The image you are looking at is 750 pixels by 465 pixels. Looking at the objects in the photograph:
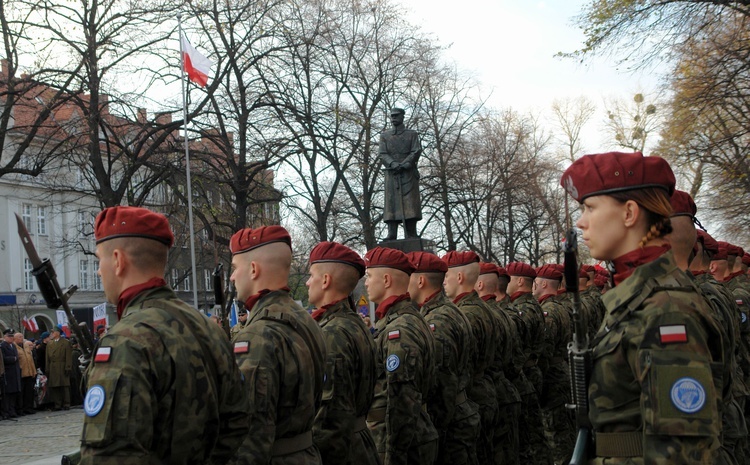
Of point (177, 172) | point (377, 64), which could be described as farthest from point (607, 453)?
point (377, 64)

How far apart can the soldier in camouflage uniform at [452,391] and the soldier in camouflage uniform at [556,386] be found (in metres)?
3.84

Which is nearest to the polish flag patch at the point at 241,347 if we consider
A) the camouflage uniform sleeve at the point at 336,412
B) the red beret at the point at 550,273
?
the camouflage uniform sleeve at the point at 336,412

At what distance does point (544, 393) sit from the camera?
11219 millimetres

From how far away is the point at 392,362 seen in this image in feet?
19.4

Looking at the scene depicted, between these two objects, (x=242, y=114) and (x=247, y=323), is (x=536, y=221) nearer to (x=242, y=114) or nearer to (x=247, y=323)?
(x=242, y=114)

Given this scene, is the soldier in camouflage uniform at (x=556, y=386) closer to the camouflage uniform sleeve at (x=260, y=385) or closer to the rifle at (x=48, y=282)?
the camouflage uniform sleeve at (x=260, y=385)

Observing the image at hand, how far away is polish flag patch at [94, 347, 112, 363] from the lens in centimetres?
288

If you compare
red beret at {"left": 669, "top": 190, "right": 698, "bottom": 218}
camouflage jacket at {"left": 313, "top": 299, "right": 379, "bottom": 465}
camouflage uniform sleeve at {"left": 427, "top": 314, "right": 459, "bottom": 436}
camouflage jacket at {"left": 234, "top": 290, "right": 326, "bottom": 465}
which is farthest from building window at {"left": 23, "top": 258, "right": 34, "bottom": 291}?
red beret at {"left": 669, "top": 190, "right": 698, "bottom": 218}

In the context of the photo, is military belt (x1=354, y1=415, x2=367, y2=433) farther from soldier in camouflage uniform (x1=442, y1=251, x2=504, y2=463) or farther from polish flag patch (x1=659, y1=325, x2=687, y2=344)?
soldier in camouflage uniform (x1=442, y1=251, x2=504, y2=463)

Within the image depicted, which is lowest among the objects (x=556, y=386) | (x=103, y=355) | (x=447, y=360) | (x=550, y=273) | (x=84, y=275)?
(x=556, y=386)

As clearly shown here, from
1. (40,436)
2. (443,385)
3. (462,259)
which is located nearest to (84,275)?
(40,436)

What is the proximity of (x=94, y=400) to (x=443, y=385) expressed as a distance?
4.40m

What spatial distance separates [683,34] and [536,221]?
26401mm

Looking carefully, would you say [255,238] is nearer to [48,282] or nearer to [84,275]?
[48,282]
